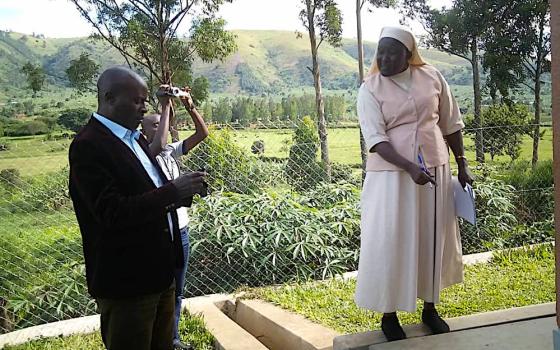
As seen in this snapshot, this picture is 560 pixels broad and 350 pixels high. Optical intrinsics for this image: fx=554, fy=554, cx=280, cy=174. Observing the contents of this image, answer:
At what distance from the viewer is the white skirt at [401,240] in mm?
2596

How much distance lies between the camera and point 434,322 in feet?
9.29

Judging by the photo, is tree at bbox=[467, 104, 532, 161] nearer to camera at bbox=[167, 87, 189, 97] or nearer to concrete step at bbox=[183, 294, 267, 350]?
concrete step at bbox=[183, 294, 267, 350]

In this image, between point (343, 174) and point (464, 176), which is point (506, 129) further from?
point (464, 176)

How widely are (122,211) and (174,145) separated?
1675 millimetres

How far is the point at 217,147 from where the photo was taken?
535 cm

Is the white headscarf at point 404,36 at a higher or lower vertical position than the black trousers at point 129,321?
higher

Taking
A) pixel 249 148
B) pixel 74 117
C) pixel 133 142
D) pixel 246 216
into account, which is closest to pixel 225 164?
pixel 249 148

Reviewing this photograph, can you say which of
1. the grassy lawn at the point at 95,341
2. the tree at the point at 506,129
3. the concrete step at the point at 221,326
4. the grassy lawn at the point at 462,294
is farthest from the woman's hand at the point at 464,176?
the tree at the point at 506,129

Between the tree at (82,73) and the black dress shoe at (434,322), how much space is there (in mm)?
4671

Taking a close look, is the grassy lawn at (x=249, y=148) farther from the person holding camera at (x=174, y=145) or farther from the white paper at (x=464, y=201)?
the white paper at (x=464, y=201)

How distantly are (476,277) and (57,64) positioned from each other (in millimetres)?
4918

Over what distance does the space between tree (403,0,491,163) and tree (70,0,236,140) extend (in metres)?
2.77

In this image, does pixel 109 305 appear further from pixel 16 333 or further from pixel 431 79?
pixel 16 333

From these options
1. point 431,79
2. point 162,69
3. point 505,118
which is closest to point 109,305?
point 431,79
